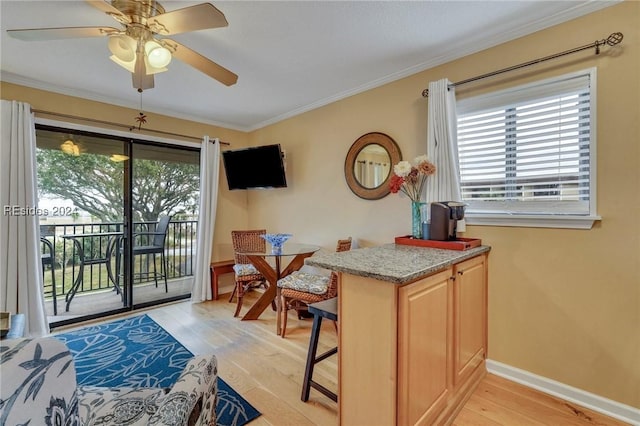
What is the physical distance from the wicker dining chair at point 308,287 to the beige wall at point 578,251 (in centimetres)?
73

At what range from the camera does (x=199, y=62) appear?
6.29 ft

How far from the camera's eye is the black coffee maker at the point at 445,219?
2051 mm

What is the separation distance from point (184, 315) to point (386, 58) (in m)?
3.39

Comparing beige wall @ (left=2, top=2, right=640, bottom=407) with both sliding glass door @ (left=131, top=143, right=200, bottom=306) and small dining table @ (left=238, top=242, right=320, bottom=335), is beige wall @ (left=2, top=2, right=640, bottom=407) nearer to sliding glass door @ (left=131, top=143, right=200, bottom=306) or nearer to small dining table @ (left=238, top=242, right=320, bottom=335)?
small dining table @ (left=238, top=242, right=320, bottom=335)

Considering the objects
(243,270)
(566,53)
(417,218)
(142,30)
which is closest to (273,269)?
(243,270)

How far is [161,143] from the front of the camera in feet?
12.2

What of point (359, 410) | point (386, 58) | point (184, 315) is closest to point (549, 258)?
point (359, 410)

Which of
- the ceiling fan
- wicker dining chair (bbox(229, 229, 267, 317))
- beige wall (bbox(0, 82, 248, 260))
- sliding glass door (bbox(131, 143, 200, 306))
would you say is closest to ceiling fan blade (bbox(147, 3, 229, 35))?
the ceiling fan

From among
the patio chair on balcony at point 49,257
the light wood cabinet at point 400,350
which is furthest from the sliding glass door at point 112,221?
the light wood cabinet at point 400,350

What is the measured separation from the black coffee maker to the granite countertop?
0.51 feet

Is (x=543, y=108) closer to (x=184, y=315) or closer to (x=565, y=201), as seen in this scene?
(x=565, y=201)

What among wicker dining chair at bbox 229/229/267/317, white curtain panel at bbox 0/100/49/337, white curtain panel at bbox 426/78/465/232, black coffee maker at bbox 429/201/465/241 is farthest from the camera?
wicker dining chair at bbox 229/229/267/317

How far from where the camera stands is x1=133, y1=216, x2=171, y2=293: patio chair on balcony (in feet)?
11.8

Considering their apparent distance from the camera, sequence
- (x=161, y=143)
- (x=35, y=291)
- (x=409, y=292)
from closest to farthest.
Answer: (x=409, y=292) < (x=35, y=291) < (x=161, y=143)
